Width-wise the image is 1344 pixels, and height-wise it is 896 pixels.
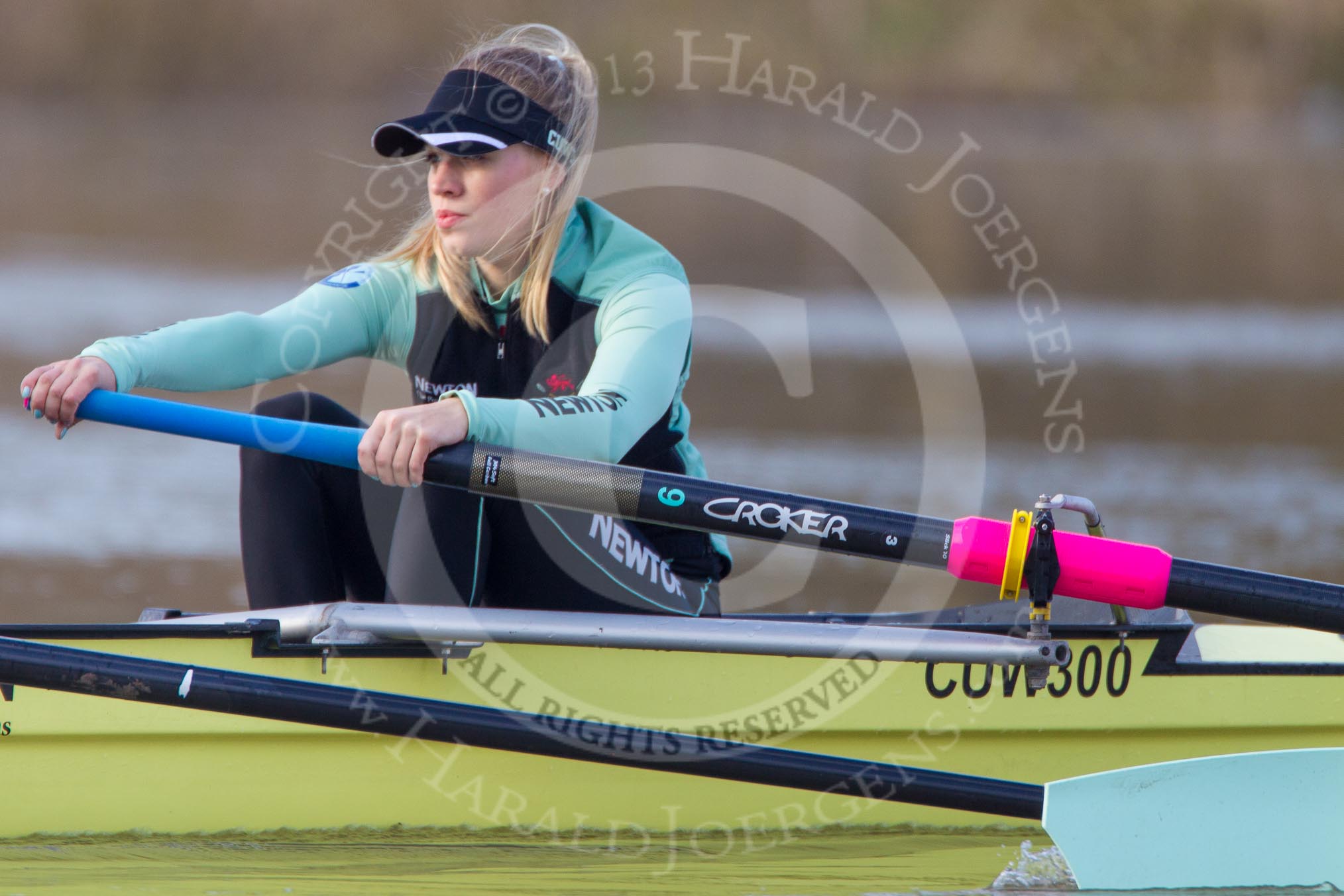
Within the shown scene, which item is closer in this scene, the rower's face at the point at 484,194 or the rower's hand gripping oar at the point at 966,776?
the rower's hand gripping oar at the point at 966,776

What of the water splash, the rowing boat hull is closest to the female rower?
the rowing boat hull

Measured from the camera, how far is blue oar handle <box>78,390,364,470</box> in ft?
7.32

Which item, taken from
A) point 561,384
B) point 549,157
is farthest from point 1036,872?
point 549,157

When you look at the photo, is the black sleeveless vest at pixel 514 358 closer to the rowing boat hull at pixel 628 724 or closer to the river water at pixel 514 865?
the rowing boat hull at pixel 628 724

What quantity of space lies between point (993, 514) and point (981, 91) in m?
16.3

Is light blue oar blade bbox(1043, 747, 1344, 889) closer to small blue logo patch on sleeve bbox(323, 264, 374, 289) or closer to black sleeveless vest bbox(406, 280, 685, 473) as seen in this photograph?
black sleeveless vest bbox(406, 280, 685, 473)

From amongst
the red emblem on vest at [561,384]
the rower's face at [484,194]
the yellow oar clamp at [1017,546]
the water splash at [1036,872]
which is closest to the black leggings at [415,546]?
the red emblem on vest at [561,384]

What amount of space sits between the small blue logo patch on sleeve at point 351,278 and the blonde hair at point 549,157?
75 millimetres

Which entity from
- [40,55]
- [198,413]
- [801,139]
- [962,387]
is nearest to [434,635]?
[198,413]

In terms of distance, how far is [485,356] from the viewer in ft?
8.75

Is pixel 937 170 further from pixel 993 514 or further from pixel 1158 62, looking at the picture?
pixel 993 514

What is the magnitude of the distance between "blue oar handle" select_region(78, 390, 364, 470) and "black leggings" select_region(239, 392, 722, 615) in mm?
130

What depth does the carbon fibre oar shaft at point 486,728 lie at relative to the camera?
217cm

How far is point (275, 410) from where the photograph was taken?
2432 mm
